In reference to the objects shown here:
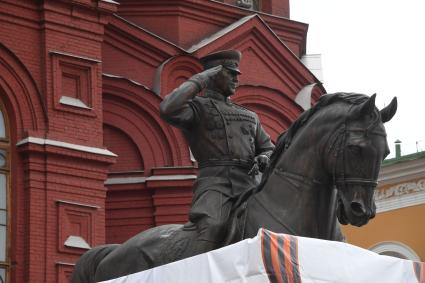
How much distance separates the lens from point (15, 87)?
2273cm

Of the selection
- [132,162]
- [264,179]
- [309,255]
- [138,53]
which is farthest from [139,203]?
[309,255]

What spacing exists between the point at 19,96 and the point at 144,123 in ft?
11.7

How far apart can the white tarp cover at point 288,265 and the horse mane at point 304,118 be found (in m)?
1.65

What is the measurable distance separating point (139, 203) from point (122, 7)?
3.39m

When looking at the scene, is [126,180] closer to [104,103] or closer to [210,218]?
[104,103]

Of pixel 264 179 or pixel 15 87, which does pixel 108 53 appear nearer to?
pixel 15 87

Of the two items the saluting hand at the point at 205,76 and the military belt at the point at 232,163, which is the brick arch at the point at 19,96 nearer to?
the saluting hand at the point at 205,76

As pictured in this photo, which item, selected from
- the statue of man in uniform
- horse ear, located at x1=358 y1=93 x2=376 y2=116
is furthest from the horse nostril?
the statue of man in uniform

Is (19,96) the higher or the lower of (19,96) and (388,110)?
the higher

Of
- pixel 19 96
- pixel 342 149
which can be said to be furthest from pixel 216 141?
pixel 19 96

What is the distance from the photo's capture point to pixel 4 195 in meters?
22.4

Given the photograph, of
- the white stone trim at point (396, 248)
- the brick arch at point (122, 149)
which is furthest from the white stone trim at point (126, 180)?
the white stone trim at point (396, 248)

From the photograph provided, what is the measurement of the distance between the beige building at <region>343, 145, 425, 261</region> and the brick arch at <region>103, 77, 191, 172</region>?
20.2 feet

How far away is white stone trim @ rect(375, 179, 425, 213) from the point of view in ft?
102
